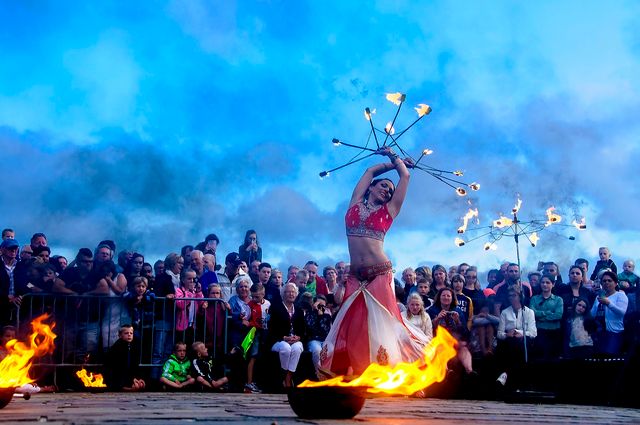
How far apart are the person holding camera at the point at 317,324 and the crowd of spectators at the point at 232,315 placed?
0.02 meters

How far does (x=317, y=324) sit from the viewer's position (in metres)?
11.5

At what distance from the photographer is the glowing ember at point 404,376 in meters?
5.14

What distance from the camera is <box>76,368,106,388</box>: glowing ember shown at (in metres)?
10.8

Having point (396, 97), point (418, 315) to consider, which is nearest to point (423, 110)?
point (396, 97)

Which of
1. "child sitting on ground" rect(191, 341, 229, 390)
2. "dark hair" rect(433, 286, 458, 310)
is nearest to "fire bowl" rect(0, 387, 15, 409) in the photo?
"child sitting on ground" rect(191, 341, 229, 390)

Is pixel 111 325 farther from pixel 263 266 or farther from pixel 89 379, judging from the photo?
pixel 263 266

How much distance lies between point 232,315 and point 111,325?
189 centimetres

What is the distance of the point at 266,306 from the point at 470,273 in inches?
144

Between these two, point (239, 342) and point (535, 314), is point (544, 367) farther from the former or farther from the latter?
point (239, 342)

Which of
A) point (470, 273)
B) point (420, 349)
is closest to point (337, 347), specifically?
point (420, 349)

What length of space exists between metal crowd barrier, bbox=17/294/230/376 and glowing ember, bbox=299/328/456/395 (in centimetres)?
635

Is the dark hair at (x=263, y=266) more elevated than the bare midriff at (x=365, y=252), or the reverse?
the dark hair at (x=263, y=266)

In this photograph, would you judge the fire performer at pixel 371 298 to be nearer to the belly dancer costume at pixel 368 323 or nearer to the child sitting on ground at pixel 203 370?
the belly dancer costume at pixel 368 323

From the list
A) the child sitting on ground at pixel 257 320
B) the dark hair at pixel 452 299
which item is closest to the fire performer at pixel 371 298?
the dark hair at pixel 452 299
